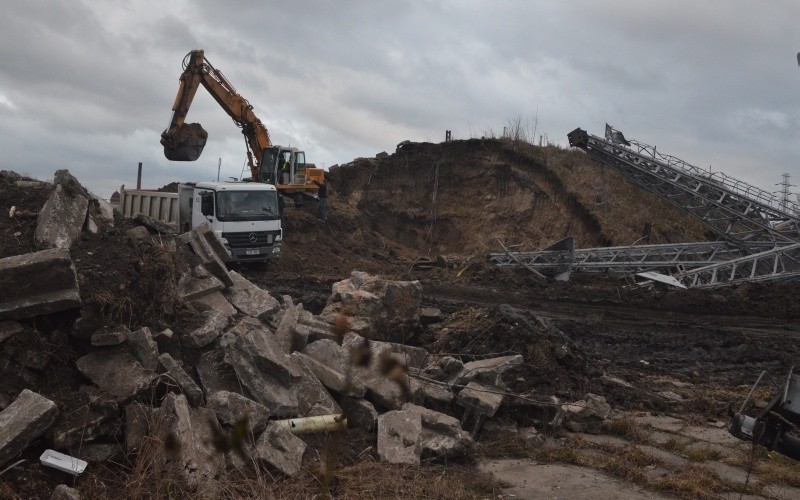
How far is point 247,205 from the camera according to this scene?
18812 millimetres

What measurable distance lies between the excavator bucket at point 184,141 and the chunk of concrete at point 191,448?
17969 mm

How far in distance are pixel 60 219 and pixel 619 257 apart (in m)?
15.9

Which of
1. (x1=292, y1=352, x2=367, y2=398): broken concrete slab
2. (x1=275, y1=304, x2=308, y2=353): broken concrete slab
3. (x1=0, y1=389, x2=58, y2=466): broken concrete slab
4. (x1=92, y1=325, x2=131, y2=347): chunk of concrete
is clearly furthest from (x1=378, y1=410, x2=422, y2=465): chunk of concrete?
(x1=0, y1=389, x2=58, y2=466): broken concrete slab

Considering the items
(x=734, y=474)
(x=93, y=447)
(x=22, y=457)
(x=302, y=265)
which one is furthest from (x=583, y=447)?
(x=302, y=265)

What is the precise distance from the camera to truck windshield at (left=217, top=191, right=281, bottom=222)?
18422mm

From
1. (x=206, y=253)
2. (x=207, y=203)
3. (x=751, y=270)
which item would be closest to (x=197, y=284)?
(x=206, y=253)

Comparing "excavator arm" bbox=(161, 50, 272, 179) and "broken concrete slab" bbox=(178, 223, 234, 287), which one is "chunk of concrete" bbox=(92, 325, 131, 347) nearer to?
"broken concrete slab" bbox=(178, 223, 234, 287)

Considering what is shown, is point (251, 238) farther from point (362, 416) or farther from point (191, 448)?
point (191, 448)

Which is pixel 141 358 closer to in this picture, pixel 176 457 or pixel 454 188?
pixel 176 457

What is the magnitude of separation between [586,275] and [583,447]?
12.6 metres

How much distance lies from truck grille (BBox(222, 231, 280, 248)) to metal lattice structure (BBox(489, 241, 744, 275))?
20.3ft

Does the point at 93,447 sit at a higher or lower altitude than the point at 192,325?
lower

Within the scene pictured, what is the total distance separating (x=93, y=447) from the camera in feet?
16.4

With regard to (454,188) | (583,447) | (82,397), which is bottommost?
(583,447)
